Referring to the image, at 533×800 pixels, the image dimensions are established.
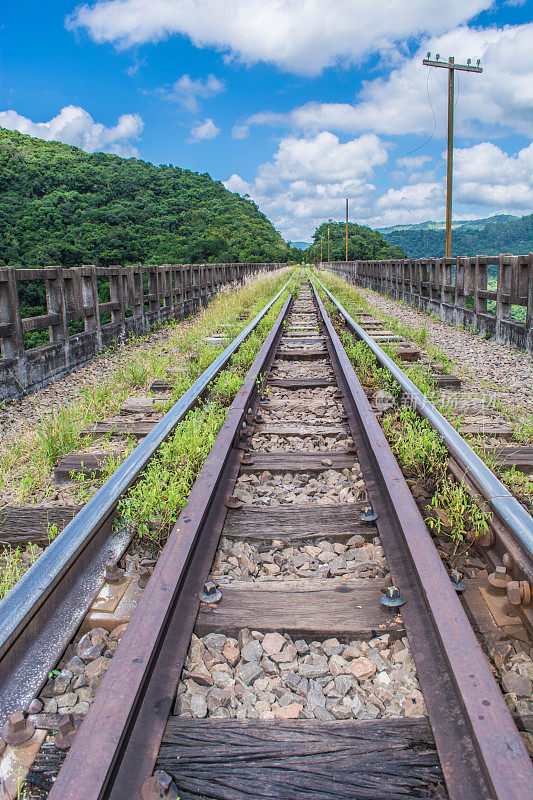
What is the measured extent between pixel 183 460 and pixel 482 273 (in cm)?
915

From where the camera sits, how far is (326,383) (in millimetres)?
5695

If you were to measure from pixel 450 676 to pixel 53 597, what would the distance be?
1.38 metres

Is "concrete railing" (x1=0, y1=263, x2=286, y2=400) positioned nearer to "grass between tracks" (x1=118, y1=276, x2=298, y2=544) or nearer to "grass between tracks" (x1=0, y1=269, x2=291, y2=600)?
"grass between tracks" (x1=0, y1=269, x2=291, y2=600)

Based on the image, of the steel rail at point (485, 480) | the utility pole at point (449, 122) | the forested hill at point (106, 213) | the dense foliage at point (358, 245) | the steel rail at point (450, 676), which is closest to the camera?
the steel rail at point (450, 676)

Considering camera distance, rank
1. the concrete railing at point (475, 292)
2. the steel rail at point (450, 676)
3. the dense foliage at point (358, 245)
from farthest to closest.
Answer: the dense foliage at point (358, 245) → the concrete railing at point (475, 292) → the steel rail at point (450, 676)

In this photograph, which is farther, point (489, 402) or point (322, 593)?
point (489, 402)

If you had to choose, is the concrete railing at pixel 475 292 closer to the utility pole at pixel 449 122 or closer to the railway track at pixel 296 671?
the utility pole at pixel 449 122

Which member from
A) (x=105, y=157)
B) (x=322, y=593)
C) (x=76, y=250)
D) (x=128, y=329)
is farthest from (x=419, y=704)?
(x=105, y=157)

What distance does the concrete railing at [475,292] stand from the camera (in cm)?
842

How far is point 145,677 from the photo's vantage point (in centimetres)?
165

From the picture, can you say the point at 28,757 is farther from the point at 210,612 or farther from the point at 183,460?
the point at 183,460

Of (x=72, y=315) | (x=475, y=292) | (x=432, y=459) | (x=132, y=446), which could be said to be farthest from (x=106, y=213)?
(x=432, y=459)

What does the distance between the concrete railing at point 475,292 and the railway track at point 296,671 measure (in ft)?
20.7

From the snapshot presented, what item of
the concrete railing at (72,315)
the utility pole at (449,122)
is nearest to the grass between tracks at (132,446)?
the concrete railing at (72,315)
